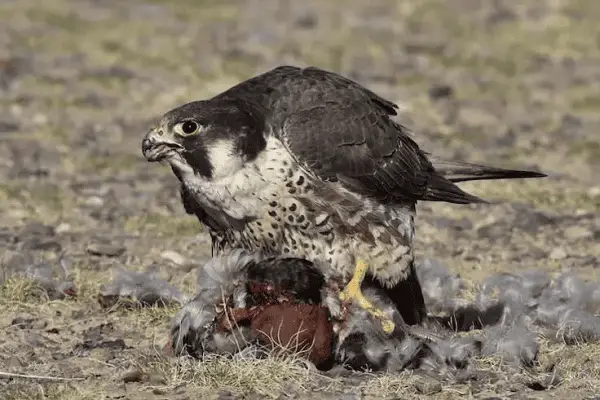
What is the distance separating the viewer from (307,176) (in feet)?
20.0

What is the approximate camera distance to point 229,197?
5.99m

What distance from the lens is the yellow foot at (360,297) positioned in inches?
242

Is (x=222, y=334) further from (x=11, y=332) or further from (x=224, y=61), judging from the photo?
(x=224, y=61)

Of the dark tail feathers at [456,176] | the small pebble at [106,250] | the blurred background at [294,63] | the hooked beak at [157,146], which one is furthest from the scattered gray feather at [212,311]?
the blurred background at [294,63]

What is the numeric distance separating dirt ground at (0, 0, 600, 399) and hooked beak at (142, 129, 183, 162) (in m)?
0.84

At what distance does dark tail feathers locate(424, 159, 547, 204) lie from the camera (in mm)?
6738

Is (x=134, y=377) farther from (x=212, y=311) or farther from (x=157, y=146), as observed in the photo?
(x=157, y=146)

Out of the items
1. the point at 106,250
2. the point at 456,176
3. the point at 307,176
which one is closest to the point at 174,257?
the point at 106,250

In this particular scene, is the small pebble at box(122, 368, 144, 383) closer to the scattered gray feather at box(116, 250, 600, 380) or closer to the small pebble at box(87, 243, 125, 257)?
the scattered gray feather at box(116, 250, 600, 380)

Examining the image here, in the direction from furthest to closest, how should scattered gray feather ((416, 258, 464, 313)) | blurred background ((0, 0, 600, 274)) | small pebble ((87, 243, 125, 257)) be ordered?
blurred background ((0, 0, 600, 274)) < small pebble ((87, 243, 125, 257)) < scattered gray feather ((416, 258, 464, 313))

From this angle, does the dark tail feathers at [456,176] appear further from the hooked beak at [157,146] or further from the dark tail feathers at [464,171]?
the hooked beak at [157,146]

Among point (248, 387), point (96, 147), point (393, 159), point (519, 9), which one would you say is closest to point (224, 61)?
point (96, 147)

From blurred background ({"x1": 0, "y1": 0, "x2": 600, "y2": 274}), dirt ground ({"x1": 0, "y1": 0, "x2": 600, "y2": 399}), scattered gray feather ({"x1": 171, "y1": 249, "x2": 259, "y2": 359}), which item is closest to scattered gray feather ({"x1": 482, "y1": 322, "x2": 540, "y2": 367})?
dirt ground ({"x1": 0, "y1": 0, "x2": 600, "y2": 399})

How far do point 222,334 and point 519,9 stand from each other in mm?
11215
